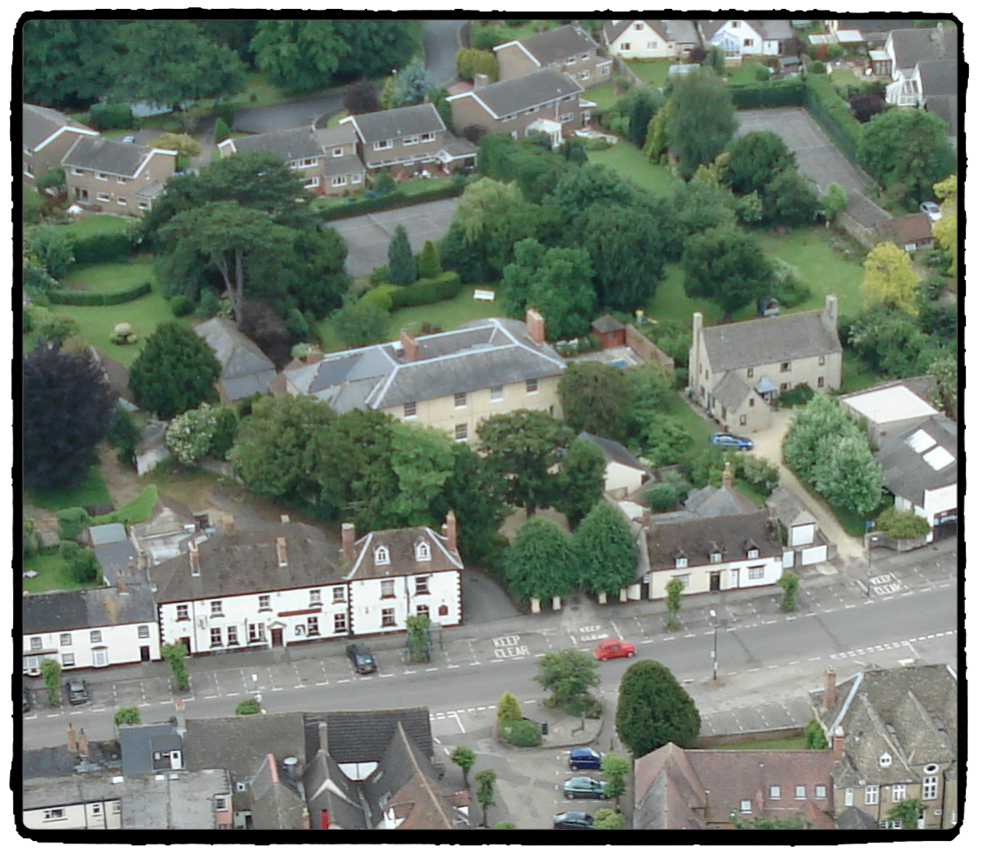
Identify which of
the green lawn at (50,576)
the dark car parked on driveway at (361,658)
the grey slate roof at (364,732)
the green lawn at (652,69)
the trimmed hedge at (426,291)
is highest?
the green lawn at (652,69)

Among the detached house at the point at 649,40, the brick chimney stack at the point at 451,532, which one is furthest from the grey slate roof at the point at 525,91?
the brick chimney stack at the point at 451,532

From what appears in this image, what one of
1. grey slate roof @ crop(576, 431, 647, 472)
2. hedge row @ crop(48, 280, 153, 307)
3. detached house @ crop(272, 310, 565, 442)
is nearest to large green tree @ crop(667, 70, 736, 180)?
detached house @ crop(272, 310, 565, 442)

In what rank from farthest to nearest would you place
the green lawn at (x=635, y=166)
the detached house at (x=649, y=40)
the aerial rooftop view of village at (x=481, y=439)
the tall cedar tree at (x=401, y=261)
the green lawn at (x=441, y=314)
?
the detached house at (x=649, y=40), the green lawn at (x=635, y=166), the tall cedar tree at (x=401, y=261), the green lawn at (x=441, y=314), the aerial rooftop view of village at (x=481, y=439)

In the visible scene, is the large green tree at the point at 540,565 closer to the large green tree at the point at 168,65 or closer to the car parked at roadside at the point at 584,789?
the car parked at roadside at the point at 584,789

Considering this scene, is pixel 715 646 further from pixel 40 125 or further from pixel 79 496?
pixel 40 125

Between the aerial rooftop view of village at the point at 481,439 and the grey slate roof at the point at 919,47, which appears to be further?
the grey slate roof at the point at 919,47

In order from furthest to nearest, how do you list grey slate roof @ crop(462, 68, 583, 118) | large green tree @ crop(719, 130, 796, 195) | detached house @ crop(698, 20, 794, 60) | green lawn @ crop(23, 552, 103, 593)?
1. detached house @ crop(698, 20, 794, 60)
2. grey slate roof @ crop(462, 68, 583, 118)
3. large green tree @ crop(719, 130, 796, 195)
4. green lawn @ crop(23, 552, 103, 593)

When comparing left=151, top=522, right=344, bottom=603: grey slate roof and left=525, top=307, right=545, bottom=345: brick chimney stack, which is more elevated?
left=525, top=307, right=545, bottom=345: brick chimney stack

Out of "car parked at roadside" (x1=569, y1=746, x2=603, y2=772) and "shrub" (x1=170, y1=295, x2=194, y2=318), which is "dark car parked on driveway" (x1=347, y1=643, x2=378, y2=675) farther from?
"shrub" (x1=170, y1=295, x2=194, y2=318)
